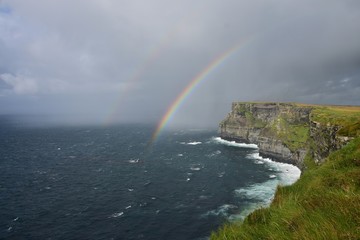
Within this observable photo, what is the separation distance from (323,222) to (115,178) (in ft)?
304

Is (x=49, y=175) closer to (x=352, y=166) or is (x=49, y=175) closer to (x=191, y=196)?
(x=191, y=196)

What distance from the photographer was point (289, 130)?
437 ft

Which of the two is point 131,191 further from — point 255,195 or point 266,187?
point 266,187

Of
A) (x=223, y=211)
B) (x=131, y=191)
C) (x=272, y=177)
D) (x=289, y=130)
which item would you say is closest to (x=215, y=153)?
(x=289, y=130)

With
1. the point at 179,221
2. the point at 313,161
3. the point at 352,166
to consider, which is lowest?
the point at 179,221

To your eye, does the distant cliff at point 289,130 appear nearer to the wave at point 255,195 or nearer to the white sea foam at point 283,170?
the white sea foam at point 283,170

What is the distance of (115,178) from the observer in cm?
9506

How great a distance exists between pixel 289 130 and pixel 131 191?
280ft

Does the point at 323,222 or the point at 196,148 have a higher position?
the point at 323,222

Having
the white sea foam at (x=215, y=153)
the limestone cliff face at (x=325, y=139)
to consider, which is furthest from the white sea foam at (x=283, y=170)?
the white sea foam at (x=215, y=153)

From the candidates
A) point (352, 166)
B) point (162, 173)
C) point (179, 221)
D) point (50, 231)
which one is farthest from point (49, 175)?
point (352, 166)

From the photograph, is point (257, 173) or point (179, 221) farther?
point (257, 173)

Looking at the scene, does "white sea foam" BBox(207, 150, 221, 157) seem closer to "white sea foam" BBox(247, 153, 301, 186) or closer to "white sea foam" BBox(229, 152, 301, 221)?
"white sea foam" BBox(247, 153, 301, 186)

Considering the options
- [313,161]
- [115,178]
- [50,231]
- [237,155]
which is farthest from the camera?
[237,155]
